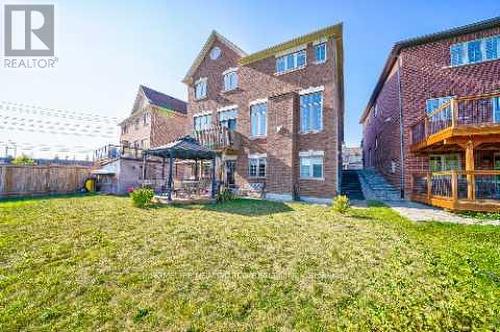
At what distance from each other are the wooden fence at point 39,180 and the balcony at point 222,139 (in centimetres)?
1170

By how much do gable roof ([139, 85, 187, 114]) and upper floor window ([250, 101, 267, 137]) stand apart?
1530 centimetres

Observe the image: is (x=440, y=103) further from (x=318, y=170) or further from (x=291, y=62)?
(x=291, y=62)

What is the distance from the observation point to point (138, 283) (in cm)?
386

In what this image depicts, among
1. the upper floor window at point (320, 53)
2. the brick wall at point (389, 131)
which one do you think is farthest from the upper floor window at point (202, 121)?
the brick wall at point (389, 131)

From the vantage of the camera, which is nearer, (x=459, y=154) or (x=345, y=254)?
(x=345, y=254)

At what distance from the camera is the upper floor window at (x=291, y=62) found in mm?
15914

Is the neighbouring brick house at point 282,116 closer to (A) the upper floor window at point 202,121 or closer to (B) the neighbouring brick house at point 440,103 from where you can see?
(A) the upper floor window at point 202,121

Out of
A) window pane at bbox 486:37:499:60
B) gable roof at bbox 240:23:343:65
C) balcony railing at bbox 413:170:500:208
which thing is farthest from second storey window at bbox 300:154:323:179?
window pane at bbox 486:37:499:60

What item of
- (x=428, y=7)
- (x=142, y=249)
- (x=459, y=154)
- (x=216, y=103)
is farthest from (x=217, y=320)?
(x=216, y=103)

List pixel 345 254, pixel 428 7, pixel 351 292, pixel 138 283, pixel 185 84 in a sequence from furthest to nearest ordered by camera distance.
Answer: pixel 185 84, pixel 428 7, pixel 345 254, pixel 138 283, pixel 351 292

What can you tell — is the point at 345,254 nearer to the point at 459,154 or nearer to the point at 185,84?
the point at 459,154

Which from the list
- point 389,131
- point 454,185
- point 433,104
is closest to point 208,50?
point 389,131

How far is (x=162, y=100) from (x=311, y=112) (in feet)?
70.3

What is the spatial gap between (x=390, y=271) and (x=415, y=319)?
57.6 inches
